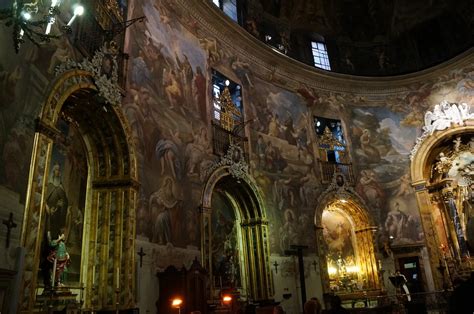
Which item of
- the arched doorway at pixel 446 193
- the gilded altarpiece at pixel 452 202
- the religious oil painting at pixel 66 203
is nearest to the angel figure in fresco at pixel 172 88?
the religious oil painting at pixel 66 203

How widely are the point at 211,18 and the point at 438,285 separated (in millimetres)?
15543

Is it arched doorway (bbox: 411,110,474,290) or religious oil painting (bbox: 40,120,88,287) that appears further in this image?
arched doorway (bbox: 411,110,474,290)

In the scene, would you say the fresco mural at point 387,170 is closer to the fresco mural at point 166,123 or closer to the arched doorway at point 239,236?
the arched doorway at point 239,236

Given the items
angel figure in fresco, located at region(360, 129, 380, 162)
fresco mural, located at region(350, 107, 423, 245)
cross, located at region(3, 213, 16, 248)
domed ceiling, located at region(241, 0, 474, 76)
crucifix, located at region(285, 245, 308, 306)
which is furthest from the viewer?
domed ceiling, located at region(241, 0, 474, 76)

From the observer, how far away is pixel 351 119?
2158 cm

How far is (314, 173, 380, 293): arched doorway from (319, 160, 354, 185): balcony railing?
0.29 meters

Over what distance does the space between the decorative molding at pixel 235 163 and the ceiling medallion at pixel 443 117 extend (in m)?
10.1

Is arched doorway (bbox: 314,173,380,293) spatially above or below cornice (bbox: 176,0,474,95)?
below

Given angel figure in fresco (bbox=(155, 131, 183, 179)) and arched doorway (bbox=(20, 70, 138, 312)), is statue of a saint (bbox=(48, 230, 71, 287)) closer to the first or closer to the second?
arched doorway (bbox=(20, 70, 138, 312))

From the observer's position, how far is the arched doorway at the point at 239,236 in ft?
46.7

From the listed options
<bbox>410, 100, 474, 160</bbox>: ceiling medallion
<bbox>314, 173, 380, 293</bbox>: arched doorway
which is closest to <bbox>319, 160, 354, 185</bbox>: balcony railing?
<bbox>314, 173, 380, 293</bbox>: arched doorway

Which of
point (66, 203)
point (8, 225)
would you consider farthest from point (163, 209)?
point (8, 225)

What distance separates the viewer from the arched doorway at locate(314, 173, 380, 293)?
18.5 meters

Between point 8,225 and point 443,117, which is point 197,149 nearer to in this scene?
point 8,225
